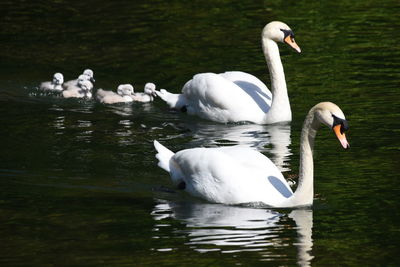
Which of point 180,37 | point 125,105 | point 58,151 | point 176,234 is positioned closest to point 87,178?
point 58,151

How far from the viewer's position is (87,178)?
1284cm

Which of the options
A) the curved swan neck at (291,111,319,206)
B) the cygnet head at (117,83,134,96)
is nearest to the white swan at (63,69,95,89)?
the cygnet head at (117,83,134,96)

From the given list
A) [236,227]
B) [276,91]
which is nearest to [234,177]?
[236,227]

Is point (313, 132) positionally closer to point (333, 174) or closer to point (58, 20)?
point (333, 174)

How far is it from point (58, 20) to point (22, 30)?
3.05 ft

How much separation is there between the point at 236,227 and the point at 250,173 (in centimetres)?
95

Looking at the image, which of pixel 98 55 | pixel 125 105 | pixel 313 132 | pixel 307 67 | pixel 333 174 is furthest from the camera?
pixel 98 55

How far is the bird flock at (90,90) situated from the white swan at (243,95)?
54 centimetres

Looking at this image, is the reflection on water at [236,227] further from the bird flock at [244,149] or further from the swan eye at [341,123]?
the swan eye at [341,123]

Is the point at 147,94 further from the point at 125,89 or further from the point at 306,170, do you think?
the point at 306,170

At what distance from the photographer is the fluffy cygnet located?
17.2 meters

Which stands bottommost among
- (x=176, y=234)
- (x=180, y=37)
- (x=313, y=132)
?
(x=176, y=234)

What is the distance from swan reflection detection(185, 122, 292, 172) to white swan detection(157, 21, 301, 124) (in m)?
0.15

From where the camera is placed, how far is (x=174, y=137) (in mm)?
15164
